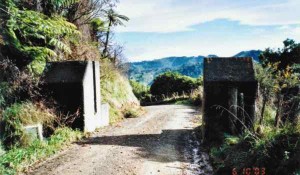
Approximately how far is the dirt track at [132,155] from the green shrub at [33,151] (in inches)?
11.3

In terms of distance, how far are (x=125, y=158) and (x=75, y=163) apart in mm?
1264

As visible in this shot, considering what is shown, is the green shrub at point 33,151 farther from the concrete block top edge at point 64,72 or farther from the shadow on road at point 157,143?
the concrete block top edge at point 64,72

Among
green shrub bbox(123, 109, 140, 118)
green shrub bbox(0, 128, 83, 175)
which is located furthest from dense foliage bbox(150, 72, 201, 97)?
green shrub bbox(0, 128, 83, 175)

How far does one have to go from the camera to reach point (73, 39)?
16.0 meters

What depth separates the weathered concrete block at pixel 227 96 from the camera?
10.2m

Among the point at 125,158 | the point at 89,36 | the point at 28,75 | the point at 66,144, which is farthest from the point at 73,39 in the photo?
the point at 125,158

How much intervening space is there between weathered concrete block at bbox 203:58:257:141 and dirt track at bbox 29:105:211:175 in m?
0.98

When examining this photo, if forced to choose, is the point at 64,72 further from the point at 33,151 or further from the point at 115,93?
the point at 115,93

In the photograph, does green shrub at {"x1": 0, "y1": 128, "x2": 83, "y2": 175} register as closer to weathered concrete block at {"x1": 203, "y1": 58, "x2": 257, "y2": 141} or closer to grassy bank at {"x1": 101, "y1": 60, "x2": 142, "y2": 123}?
weathered concrete block at {"x1": 203, "y1": 58, "x2": 257, "y2": 141}

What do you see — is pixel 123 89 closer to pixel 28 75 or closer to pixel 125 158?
pixel 28 75

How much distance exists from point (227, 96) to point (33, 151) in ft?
18.3

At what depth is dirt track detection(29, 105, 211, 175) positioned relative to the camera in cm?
797

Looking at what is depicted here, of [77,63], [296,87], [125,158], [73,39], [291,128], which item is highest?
[73,39]
